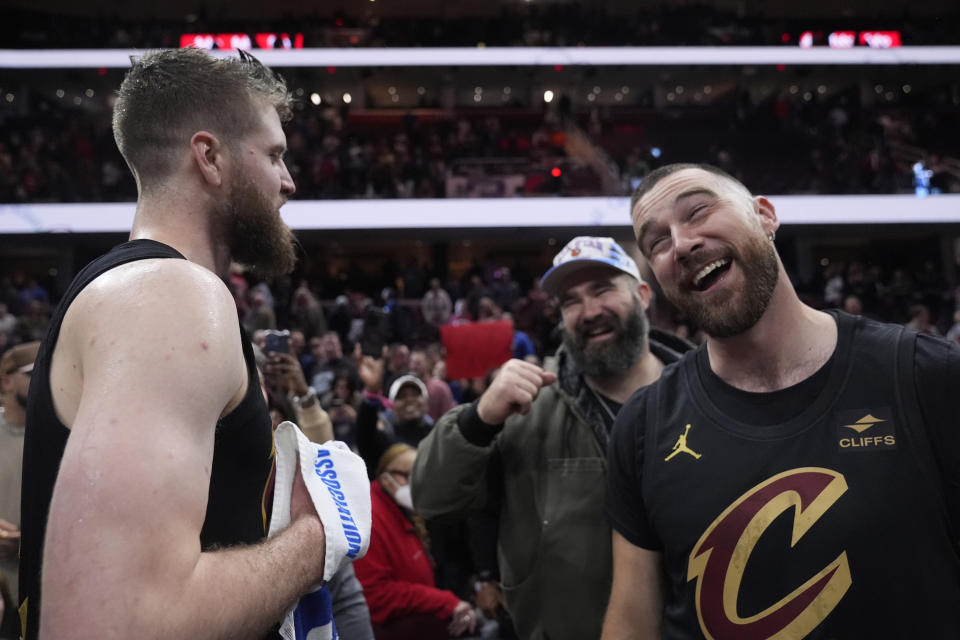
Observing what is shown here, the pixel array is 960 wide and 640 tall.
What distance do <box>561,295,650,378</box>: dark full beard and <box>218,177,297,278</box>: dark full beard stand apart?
1186 mm

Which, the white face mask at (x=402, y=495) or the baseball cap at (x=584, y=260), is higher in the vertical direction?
the baseball cap at (x=584, y=260)

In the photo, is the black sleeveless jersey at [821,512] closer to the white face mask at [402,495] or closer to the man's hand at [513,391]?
the man's hand at [513,391]

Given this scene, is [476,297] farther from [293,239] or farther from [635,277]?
[293,239]

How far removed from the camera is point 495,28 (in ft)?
66.2

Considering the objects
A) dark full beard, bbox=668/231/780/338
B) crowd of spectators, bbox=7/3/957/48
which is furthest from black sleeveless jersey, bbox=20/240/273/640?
crowd of spectators, bbox=7/3/957/48

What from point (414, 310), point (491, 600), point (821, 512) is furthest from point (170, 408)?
point (414, 310)

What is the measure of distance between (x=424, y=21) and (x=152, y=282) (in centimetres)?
2129

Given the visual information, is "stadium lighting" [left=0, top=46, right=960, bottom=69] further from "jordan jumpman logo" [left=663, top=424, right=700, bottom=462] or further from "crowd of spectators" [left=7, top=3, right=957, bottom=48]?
"jordan jumpman logo" [left=663, top=424, right=700, bottom=462]

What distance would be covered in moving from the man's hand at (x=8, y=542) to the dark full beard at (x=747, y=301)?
2074 millimetres

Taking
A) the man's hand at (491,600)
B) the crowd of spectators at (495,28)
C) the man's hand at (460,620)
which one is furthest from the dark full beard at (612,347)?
the crowd of spectators at (495,28)

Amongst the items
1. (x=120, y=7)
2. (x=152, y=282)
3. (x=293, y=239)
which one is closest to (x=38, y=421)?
(x=152, y=282)

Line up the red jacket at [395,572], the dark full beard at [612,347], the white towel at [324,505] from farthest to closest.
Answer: the red jacket at [395,572] → the dark full beard at [612,347] → the white towel at [324,505]

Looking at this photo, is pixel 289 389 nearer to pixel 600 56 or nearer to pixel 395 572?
pixel 395 572

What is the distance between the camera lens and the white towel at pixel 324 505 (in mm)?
1214
